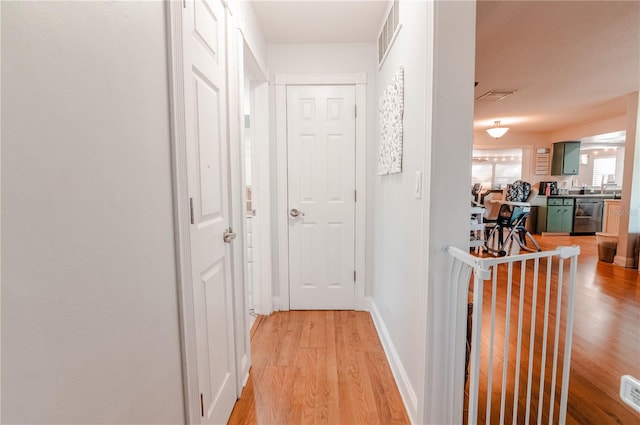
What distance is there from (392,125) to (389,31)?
2.26ft

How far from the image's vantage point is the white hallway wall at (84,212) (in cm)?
48

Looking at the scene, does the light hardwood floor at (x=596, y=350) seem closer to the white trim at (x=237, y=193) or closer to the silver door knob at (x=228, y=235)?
the white trim at (x=237, y=193)

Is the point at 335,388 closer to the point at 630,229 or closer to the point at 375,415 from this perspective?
the point at 375,415

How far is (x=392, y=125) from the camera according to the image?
187 centimetres

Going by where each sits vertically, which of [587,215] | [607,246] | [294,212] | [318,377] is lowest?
[318,377]

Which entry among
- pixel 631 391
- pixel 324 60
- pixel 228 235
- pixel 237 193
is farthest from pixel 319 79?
pixel 631 391

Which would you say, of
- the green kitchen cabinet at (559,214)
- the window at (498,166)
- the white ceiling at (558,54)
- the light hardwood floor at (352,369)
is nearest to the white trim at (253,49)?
the white ceiling at (558,54)

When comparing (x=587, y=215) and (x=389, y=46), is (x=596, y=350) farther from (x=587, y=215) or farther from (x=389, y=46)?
(x=587, y=215)

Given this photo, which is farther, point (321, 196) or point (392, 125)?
point (321, 196)

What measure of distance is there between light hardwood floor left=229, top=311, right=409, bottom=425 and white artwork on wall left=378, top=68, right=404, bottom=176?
1284 mm

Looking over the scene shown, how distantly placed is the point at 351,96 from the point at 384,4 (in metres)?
0.72

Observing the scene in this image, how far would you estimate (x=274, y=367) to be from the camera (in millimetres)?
1911

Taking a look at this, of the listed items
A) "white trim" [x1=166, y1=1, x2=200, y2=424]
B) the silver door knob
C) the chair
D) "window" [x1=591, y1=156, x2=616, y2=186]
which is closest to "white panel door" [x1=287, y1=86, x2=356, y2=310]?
the silver door knob

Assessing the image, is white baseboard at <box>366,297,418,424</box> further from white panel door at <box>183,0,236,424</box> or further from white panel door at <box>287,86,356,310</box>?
white panel door at <box>183,0,236,424</box>
